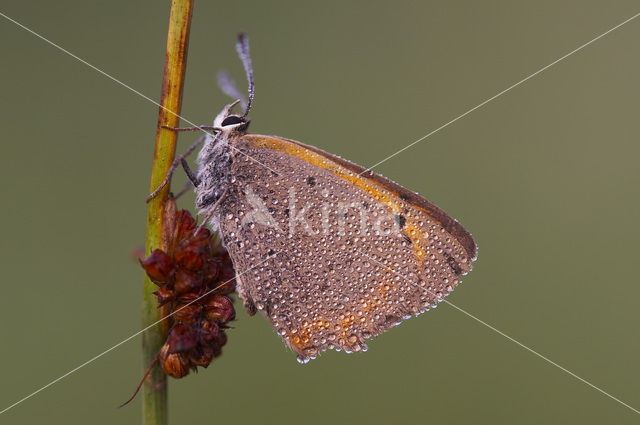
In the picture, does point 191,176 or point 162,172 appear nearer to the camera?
point 162,172

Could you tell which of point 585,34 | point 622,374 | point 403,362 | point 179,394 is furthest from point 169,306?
point 585,34

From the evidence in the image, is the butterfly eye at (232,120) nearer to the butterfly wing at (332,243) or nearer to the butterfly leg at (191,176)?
the butterfly wing at (332,243)

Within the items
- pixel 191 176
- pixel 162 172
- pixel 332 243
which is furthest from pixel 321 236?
pixel 162 172

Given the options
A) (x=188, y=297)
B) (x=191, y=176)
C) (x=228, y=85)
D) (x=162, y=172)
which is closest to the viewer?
(x=162, y=172)

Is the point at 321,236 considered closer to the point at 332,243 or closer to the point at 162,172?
the point at 332,243

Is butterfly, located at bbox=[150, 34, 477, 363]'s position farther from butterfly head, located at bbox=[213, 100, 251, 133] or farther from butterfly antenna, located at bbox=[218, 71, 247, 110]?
butterfly antenna, located at bbox=[218, 71, 247, 110]

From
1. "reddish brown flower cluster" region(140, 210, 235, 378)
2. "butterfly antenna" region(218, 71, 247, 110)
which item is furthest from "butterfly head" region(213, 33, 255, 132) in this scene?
"reddish brown flower cluster" region(140, 210, 235, 378)

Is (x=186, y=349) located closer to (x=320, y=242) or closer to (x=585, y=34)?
(x=320, y=242)
